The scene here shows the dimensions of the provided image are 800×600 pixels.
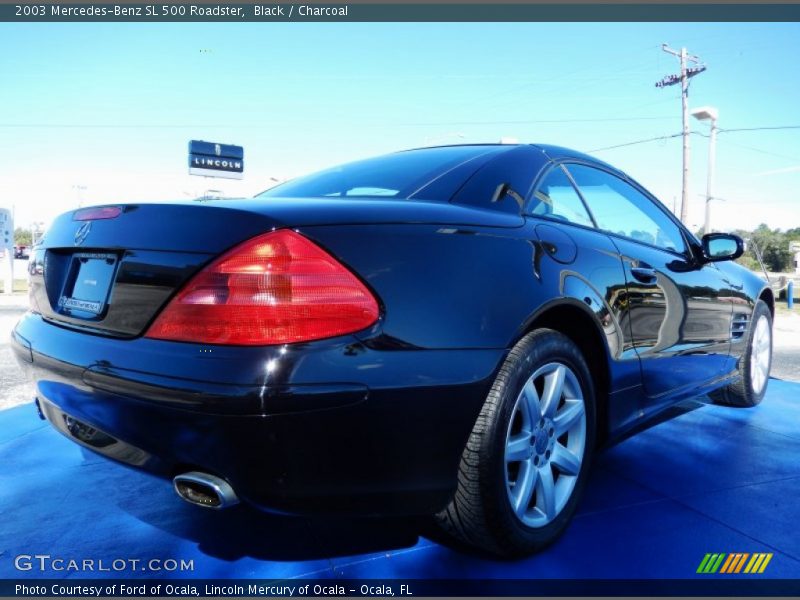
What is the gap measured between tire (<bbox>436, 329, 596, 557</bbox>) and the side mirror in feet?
5.28

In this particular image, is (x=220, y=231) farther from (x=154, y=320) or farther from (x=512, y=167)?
(x=512, y=167)

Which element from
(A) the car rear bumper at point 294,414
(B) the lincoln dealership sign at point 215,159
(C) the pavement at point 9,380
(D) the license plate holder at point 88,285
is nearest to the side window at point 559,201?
(A) the car rear bumper at point 294,414

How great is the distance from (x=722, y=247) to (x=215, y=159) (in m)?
20.1

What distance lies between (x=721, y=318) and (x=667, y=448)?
0.80 meters

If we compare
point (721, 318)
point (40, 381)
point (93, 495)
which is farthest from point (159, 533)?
point (721, 318)

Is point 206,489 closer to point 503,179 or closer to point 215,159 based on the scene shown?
point 503,179

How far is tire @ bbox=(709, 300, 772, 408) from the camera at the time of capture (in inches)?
145

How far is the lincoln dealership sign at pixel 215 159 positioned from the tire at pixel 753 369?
754 inches

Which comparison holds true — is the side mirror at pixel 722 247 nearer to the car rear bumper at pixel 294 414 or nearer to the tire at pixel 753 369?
the tire at pixel 753 369

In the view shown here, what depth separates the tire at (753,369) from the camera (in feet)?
12.1

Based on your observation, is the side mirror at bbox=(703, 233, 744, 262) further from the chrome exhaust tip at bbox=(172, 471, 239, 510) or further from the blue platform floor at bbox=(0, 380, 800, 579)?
the chrome exhaust tip at bbox=(172, 471, 239, 510)

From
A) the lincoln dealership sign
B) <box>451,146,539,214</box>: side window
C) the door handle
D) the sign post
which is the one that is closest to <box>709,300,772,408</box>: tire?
the door handle

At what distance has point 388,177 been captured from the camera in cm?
230

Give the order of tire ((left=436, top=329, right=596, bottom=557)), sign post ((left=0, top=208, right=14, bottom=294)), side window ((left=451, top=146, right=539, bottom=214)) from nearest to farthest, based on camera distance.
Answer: tire ((left=436, top=329, right=596, bottom=557)), side window ((left=451, top=146, right=539, bottom=214)), sign post ((left=0, top=208, right=14, bottom=294))
